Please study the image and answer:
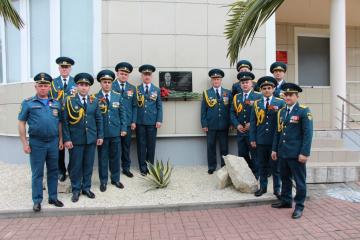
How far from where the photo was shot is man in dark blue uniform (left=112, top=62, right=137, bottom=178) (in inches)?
254

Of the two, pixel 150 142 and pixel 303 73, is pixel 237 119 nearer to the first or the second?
pixel 150 142

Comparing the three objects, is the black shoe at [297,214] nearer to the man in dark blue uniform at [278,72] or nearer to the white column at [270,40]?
the man in dark blue uniform at [278,72]

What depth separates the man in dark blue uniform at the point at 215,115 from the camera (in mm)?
6852

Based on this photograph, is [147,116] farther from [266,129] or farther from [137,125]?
[266,129]

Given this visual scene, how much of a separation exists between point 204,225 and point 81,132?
2.31 metres

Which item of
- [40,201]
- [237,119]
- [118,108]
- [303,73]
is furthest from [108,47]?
[303,73]

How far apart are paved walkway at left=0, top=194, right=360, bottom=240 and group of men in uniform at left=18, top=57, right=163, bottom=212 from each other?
0.55 meters

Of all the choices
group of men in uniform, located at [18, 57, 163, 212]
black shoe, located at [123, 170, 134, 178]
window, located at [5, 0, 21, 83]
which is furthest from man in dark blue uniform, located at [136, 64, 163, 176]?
window, located at [5, 0, 21, 83]

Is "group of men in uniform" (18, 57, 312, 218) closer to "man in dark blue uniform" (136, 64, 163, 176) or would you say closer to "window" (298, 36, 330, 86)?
"man in dark blue uniform" (136, 64, 163, 176)

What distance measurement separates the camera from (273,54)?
25.2 ft

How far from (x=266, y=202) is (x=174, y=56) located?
11.7ft

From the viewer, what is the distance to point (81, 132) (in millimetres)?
5363

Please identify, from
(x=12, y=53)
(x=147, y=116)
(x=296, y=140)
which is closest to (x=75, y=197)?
(x=147, y=116)

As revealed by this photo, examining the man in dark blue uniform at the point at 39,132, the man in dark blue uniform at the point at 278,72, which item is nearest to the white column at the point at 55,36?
the man in dark blue uniform at the point at 39,132
